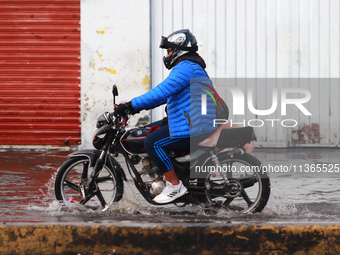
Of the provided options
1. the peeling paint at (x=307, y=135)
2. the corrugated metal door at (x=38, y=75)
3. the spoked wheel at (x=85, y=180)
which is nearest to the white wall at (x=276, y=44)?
the peeling paint at (x=307, y=135)

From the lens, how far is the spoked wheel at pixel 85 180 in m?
5.77

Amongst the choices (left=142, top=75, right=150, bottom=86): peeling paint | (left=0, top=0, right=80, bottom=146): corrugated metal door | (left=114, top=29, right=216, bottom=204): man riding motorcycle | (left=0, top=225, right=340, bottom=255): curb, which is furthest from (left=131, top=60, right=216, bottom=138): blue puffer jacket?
(left=0, top=0, right=80, bottom=146): corrugated metal door

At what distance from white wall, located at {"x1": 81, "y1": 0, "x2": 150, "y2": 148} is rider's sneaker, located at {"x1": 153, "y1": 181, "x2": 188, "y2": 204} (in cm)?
569

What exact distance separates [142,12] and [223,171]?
6.15 meters

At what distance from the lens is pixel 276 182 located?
760cm

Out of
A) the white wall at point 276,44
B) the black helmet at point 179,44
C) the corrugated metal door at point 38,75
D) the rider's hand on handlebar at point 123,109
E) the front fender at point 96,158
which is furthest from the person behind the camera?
the corrugated metal door at point 38,75

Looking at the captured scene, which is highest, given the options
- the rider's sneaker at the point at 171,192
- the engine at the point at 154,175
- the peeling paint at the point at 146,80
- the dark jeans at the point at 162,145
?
the peeling paint at the point at 146,80

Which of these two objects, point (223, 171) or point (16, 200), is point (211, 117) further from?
point (16, 200)

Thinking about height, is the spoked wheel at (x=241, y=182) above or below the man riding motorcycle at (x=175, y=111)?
below

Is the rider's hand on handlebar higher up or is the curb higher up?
the rider's hand on handlebar

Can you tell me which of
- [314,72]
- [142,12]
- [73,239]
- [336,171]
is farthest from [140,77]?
[73,239]

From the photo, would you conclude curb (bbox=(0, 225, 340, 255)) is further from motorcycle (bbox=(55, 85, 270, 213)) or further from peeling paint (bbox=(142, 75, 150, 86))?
peeling paint (bbox=(142, 75, 150, 86))

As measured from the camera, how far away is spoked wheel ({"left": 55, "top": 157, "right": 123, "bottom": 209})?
5.77m

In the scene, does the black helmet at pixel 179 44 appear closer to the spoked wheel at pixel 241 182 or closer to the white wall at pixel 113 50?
the spoked wheel at pixel 241 182
